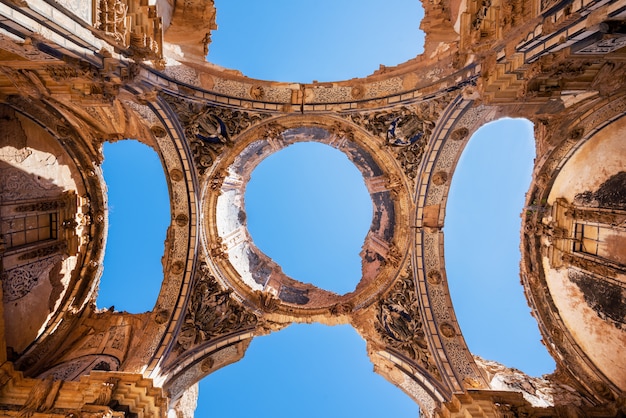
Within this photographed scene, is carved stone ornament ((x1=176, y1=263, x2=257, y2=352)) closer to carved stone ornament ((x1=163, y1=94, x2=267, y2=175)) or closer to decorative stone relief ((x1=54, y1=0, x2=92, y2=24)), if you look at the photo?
carved stone ornament ((x1=163, y1=94, x2=267, y2=175))

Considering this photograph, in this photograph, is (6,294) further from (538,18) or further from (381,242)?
(538,18)

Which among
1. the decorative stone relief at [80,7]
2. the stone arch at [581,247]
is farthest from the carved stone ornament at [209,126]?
the stone arch at [581,247]

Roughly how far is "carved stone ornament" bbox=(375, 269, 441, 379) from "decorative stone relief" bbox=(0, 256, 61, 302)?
10.1 metres

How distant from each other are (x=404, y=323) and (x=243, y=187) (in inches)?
302

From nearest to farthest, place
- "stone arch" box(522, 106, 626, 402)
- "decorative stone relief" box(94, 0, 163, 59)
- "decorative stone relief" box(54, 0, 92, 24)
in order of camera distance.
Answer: "decorative stone relief" box(54, 0, 92, 24) < "decorative stone relief" box(94, 0, 163, 59) < "stone arch" box(522, 106, 626, 402)

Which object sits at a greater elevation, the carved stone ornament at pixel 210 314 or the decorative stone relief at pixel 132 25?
the decorative stone relief at pixel 132 25

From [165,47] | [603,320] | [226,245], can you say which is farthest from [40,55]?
[603,320]

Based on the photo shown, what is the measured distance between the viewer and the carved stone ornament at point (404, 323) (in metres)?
10.8

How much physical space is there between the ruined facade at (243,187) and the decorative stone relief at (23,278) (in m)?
0.05

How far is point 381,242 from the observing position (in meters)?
13.2

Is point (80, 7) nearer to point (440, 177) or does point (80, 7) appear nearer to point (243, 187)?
A: point (243, 187)

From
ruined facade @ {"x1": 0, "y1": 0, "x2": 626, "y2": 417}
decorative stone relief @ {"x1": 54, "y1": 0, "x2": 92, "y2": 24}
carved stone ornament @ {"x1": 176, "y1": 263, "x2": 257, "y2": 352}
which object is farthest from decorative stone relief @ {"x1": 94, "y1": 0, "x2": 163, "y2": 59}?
carved stone ornament @ {"x1": 176, "y1": 263, "x2": 257, "y2": 352}

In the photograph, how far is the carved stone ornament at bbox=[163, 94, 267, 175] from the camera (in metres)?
11.1

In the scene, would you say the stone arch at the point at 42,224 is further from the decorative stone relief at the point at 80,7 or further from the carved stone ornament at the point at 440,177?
the carved stone ornament at the point at 440,177
